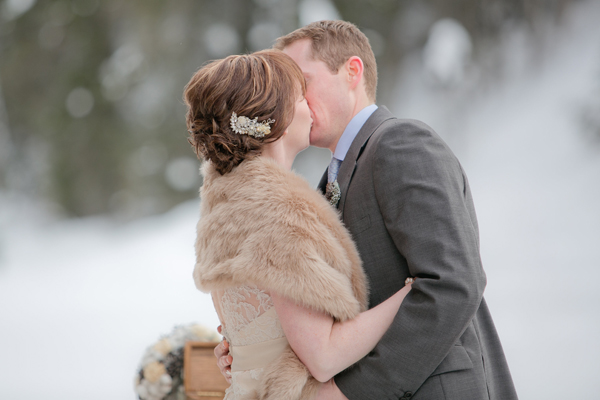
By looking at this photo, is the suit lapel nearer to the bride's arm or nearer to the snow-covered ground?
the bride's arm

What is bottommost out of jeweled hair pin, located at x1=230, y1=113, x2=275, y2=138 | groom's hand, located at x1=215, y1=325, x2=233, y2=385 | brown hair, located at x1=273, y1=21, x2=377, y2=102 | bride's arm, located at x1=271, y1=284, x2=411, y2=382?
groom's hand, located at x1=215, y1=325, x2=233, y2=385

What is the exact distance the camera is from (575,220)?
3854 millimetres

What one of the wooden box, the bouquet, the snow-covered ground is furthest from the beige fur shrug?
the snow-covered ground

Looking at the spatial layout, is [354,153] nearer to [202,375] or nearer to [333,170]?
[333,170]

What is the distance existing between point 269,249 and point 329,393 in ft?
1.33

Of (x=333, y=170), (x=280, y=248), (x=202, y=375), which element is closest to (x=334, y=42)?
(x=333, y=170)

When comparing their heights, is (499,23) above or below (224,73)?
above

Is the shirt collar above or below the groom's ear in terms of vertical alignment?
below

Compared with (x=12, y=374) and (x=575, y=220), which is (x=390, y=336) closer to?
A: (x=575, y=220)

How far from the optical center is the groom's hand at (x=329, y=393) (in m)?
1.28

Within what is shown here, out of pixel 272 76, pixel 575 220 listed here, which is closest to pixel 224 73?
pixel 272 76

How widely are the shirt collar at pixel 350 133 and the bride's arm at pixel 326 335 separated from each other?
2.18ft

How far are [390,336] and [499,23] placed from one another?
371 cm

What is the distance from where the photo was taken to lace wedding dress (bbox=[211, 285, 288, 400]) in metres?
1.34
